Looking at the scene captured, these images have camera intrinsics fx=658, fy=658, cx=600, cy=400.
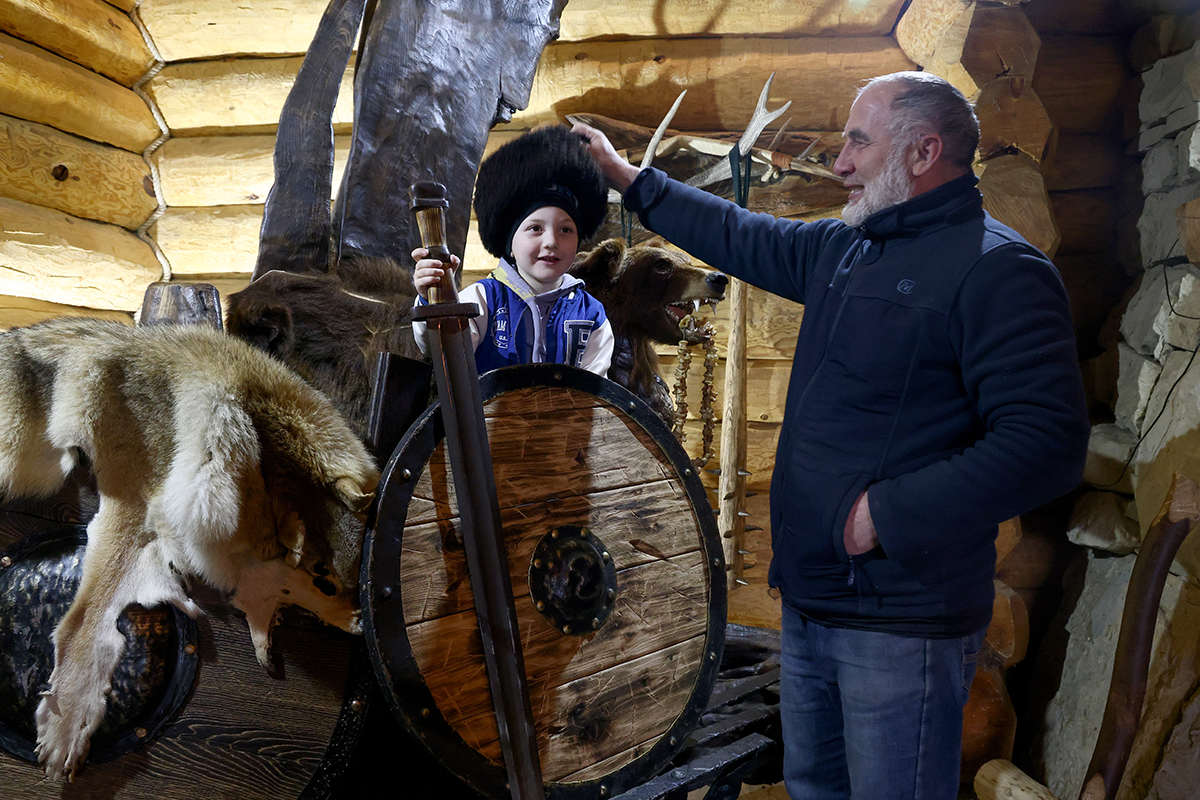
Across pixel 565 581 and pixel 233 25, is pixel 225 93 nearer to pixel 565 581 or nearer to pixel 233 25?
pixel 233 25

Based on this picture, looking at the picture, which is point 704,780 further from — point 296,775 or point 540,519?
point 296,775

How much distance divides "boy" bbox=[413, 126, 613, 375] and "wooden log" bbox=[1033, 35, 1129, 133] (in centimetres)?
272

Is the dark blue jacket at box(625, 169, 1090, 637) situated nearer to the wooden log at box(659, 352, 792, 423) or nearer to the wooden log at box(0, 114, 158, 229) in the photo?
the wooden log at box(659, 352, 792, 423)

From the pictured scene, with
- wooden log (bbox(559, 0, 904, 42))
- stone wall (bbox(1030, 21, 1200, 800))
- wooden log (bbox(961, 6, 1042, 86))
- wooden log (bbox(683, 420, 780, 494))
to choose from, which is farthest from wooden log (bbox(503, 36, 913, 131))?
wooden log (bbox(683, 420, 780, 494))

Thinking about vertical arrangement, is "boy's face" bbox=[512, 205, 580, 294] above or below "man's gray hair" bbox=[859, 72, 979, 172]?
below

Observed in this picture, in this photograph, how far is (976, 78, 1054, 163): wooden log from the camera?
112 inches

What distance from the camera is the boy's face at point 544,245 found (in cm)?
152

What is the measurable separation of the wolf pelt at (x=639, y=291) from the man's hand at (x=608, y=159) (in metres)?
0.56

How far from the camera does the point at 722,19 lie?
3.21m

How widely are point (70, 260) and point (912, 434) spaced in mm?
3777

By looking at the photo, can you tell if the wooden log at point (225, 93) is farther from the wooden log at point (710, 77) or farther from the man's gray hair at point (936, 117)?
the man's gray hair at point (936, 117)

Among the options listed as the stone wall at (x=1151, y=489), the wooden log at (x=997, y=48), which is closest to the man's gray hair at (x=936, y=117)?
the stone wall at (x=1151, y=489)

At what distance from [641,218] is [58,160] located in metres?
3.19

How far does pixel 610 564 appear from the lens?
4.38ft
